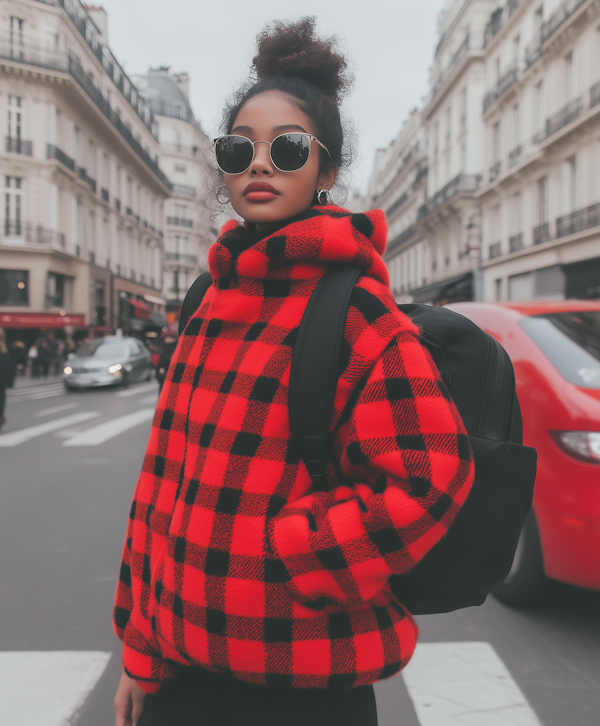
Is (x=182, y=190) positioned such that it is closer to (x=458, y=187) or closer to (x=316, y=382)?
(x=458, y=187)

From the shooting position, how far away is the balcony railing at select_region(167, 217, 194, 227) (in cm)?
5862

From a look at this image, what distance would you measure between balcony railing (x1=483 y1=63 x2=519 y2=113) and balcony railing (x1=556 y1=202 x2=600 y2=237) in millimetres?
7776

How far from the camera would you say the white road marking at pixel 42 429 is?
28.8 ft

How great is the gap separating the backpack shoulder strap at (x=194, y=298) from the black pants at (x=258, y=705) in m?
0.77

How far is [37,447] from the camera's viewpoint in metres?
8.22

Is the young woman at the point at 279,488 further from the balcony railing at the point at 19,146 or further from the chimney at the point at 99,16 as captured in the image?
the chimney at the point at 99,16

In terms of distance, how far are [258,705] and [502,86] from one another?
29876 mm

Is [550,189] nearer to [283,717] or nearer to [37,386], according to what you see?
[37,386]

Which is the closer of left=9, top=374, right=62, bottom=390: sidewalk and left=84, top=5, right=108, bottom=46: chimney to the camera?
left=9, top=374, right=62, bottom=390: sidewalk

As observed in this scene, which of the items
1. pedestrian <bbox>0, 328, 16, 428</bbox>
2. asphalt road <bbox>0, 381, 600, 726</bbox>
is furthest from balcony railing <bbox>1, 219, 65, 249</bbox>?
asphalt road <bbox>0, 381, 600, 726</bbox>

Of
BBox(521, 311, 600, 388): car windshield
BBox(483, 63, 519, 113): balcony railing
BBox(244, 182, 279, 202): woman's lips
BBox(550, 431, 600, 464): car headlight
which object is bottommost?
BBox(550, 431, 600, 464): car headlight

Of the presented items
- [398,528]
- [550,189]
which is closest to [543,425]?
[398,528]

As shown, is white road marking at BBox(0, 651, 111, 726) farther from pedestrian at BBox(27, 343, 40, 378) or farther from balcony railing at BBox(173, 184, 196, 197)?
balcony railing at BBox(173, 184, 196, 197)

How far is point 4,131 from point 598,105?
24.2 meters
